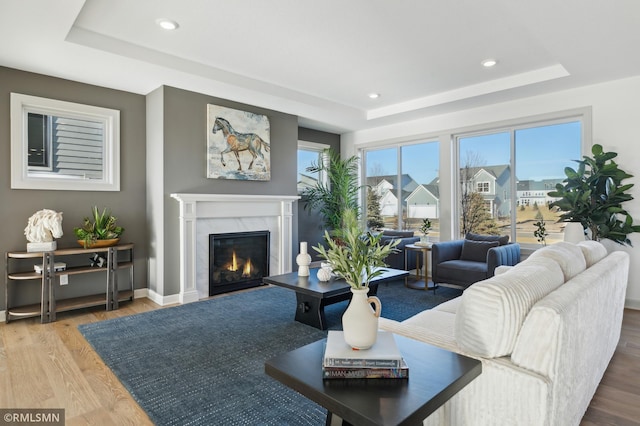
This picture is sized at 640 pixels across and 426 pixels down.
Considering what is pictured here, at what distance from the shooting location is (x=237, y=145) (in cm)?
499

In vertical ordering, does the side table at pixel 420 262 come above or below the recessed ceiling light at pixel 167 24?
below

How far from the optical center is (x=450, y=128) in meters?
5.65

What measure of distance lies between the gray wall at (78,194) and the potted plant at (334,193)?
2857mm

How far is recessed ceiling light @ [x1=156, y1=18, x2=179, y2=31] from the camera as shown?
3.08 m

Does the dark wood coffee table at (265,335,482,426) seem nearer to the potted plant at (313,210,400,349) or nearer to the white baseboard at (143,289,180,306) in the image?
the potted plant at (313,210,400,349)

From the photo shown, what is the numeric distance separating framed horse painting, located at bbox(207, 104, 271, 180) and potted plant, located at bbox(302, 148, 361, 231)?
1.46 meters

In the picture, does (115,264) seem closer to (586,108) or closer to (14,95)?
(14,95)


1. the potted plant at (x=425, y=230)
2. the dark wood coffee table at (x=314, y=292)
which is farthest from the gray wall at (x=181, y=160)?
the potted plant at (x=425, y=230)

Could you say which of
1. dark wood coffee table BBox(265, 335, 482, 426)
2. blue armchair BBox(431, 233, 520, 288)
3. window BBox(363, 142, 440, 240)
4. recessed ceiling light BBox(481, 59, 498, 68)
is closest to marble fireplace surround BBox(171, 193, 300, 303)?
window BBox(363, 142, 440, 240)

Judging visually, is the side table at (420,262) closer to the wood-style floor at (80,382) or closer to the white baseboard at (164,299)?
the wood-style floor at (80,382)

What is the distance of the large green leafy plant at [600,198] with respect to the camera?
3.94 m

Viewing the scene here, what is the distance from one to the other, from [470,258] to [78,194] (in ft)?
16.3

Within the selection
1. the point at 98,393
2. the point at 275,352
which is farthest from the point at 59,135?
the point at 275,352

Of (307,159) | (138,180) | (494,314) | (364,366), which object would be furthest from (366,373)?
(307,159)
